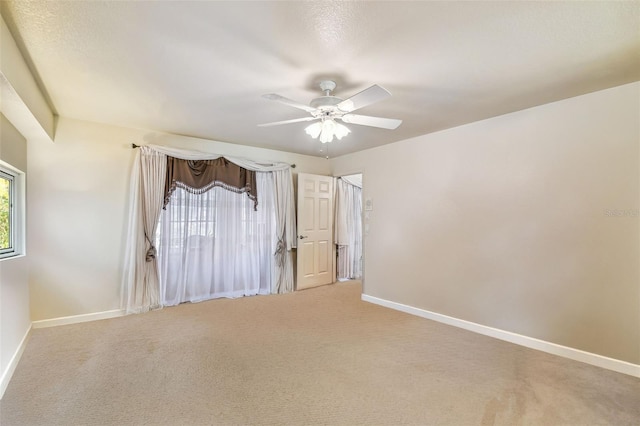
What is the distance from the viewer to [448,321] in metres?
3.38

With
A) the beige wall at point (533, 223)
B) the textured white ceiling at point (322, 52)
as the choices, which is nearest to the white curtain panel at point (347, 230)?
the beige wall at point (533, 223)

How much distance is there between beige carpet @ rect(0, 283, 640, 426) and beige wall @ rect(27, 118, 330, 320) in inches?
15.0

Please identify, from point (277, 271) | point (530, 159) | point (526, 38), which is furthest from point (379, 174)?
point (526, 38)

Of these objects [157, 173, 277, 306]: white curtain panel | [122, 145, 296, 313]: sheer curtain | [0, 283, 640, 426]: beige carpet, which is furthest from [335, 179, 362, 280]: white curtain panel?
[122, 145, 296, 313]: sheer curtain

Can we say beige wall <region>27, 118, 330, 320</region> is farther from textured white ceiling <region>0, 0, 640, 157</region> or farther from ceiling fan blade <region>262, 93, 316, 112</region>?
ceiling fan blade <region>262, 93, 316, 112</region>

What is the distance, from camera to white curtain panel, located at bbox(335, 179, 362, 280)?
5469 millimetres

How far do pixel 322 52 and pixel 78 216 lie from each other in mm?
3249

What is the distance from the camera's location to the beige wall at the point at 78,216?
10.1 ft

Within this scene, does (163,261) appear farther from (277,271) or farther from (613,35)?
(613,35)

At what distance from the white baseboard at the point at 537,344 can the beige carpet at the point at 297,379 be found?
0.11 metres

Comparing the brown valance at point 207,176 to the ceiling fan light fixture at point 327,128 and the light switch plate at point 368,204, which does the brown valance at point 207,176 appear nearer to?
the light switch plate at point 368,204

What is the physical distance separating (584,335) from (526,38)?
2.44m

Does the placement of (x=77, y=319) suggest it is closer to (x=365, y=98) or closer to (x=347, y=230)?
(x=365, y=98)

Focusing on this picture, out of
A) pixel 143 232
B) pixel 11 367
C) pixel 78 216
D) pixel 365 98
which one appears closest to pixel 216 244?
pixel 143 232
